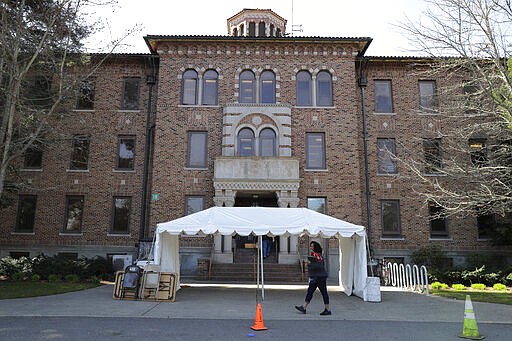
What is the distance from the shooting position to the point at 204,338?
729 centimetres

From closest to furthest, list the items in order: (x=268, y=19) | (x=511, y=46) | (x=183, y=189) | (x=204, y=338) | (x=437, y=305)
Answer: (x=204, y=338)
(x=437, y=305)
(x=511, y=46)
(x=183, y=189)
(x=268, y=19)

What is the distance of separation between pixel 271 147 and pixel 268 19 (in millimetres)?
15301

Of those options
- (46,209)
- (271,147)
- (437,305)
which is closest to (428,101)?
(271,147)

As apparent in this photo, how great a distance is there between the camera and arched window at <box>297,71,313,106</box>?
71.6 feet

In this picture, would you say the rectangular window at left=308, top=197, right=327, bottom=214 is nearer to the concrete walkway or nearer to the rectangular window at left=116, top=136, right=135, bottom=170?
the concrete walkway

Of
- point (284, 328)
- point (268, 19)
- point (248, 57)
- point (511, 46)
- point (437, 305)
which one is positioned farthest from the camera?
point (268, 19)

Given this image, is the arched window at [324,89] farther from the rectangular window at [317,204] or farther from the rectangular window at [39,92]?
the rectangular window at [39,92]

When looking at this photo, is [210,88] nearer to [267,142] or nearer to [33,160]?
[267,142]


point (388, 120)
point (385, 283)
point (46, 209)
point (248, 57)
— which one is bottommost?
point (385, 283)

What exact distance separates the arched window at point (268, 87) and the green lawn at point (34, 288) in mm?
12058

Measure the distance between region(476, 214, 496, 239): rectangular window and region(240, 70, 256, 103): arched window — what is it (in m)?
13.2

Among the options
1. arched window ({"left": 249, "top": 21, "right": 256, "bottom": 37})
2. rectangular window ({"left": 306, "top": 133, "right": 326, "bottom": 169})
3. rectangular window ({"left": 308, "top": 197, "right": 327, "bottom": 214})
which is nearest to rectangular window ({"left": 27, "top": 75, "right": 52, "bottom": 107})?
rectangular window ({"left": 306, "top": 133, "right": 326, "bottom": 169})

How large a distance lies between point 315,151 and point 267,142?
2518 mm

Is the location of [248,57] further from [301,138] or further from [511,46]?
[511,46]
